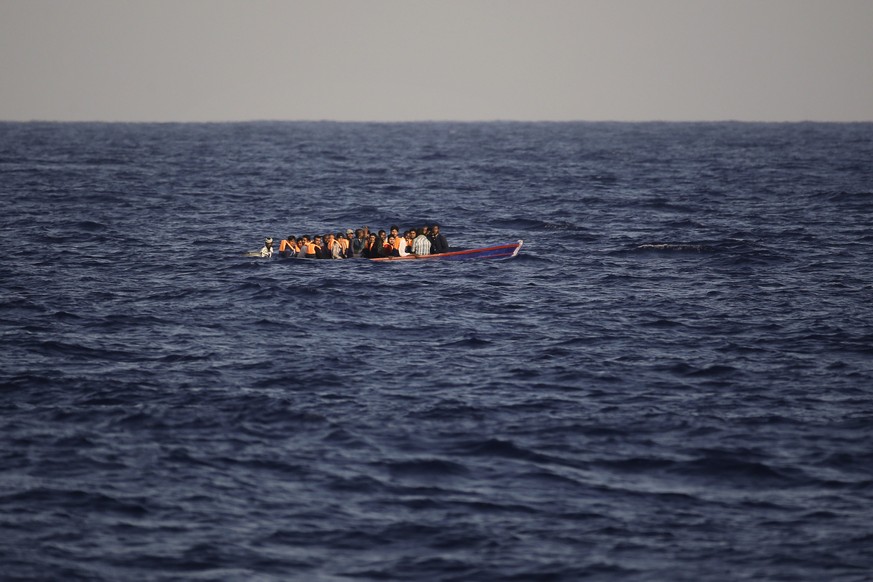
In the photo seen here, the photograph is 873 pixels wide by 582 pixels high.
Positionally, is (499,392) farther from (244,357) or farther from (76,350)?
(76,350)

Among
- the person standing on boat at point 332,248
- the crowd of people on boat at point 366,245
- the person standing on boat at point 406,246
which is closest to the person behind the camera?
the crowd of people on boat at point 366,245

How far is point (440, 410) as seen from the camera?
23797mm

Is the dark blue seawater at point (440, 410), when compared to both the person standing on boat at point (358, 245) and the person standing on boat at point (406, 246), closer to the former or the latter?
the person standing on boat at point (358, 245)

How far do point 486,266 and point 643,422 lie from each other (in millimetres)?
20448

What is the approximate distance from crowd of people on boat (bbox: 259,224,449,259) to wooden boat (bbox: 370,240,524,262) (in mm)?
205

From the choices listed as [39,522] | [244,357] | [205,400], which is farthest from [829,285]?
[39,522]

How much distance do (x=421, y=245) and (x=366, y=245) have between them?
2328mm

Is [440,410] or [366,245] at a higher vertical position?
[366,245]

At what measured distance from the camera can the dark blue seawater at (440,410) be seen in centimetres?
1750

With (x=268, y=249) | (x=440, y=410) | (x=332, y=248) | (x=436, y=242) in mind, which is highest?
(x=436, y=242)

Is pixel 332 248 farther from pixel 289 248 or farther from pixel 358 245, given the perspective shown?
pixel 289 248

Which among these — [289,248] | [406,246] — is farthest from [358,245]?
[289,248]

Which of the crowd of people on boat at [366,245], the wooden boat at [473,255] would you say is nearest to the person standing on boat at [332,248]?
the crowd of people on boat at [366,245]

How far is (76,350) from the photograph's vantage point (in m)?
28.6
